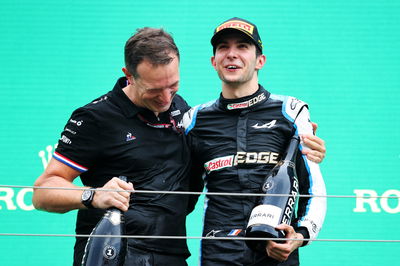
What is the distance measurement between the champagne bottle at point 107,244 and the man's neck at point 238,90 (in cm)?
40

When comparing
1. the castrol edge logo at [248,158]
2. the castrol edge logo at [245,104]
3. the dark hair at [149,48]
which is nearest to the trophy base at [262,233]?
the castrol edge logo at [248,158]

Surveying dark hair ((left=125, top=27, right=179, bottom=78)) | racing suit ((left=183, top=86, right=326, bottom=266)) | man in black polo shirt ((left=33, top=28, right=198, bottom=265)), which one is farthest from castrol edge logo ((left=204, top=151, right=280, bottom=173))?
dark hair ((left=125, top=27, right=179, bottom=78))

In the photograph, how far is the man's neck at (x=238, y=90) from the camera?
63.2 inches

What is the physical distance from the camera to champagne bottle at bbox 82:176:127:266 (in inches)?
54.9

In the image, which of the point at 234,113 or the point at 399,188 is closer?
the point at 234,113

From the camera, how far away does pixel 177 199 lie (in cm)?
158

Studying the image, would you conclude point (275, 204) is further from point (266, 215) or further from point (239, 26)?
point (239, 26)

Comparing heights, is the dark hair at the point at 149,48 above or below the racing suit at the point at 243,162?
above

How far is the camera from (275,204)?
143 cm

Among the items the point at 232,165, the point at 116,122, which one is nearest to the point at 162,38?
the point at 116,122

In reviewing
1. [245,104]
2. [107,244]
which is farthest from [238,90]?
[107,244]

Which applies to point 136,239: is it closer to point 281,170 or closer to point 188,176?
point 188,176

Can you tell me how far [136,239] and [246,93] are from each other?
1.41 ft

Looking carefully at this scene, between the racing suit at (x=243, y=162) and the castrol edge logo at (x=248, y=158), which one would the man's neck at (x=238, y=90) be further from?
the castrol edge logo at (x=248, y=158)
